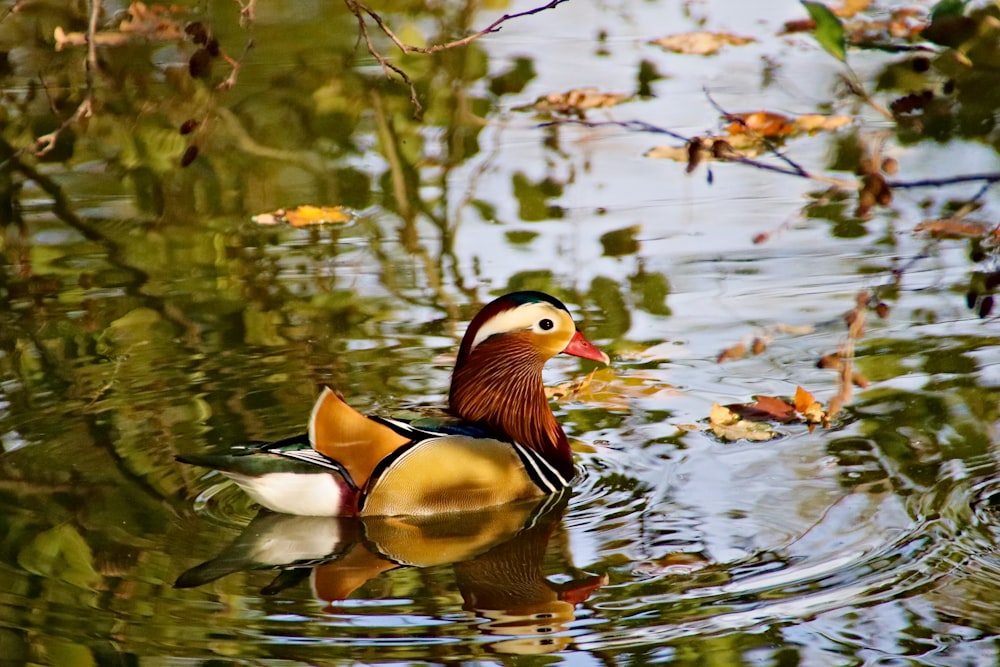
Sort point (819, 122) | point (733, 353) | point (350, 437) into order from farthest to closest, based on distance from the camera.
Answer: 1. point (819, 122)
2. point (733, 353)
3. point (350, 437)

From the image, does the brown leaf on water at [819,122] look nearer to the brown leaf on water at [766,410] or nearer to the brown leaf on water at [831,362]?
the brown leaf on water at [831,362]

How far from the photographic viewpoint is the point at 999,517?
4641 mm

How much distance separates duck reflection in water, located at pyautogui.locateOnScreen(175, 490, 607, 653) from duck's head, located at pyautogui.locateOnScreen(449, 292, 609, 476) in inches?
13.9

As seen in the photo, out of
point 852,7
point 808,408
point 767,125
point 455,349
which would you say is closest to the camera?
point 808,408

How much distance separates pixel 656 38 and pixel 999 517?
7.75m

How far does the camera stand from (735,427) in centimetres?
546

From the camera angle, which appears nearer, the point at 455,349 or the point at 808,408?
the point at 808,408

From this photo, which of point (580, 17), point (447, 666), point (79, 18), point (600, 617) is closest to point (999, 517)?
point (600, 617)

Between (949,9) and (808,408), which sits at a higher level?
(949,9)

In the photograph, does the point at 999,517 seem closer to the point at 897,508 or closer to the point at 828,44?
the point at 897,508

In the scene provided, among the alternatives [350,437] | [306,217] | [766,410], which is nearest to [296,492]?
[350,437]

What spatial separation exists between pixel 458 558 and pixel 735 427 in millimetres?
1303

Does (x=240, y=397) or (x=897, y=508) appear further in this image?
(x=240, y=397)

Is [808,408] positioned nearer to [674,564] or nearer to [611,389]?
[611,389]
